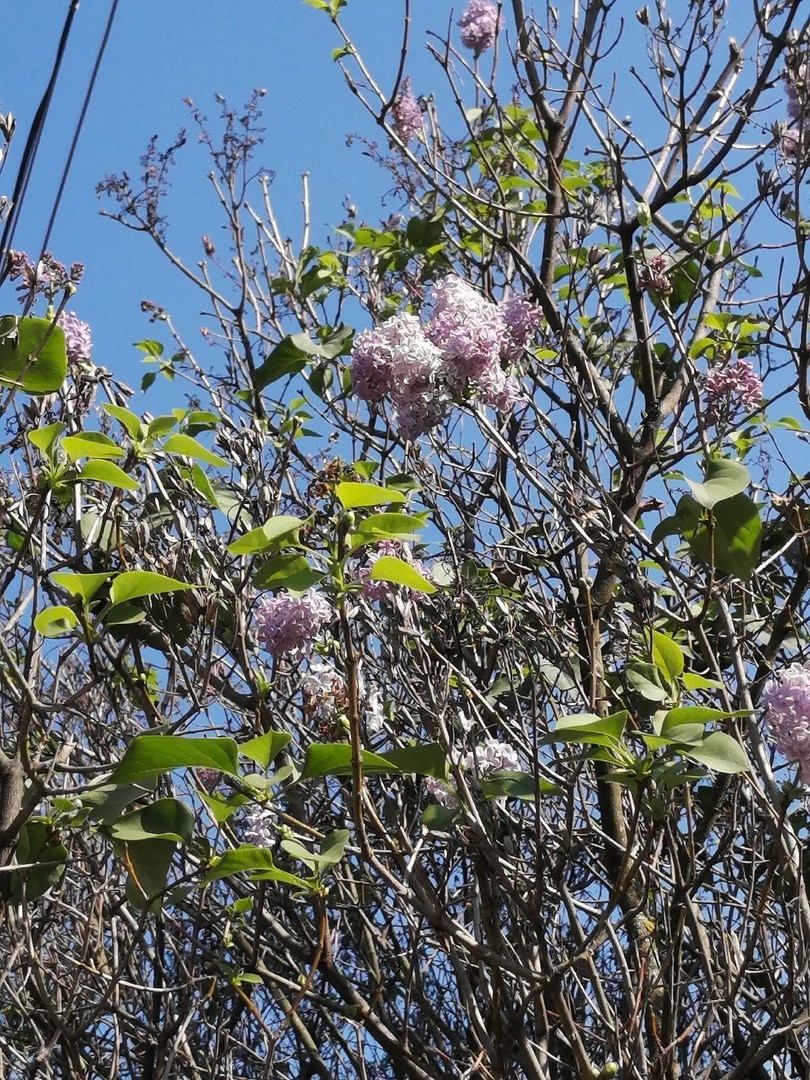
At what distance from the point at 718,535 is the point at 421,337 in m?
0.73

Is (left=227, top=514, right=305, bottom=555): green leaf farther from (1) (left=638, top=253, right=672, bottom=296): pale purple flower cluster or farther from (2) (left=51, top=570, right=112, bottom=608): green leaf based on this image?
(1) (left=638, top=253, right=672, bottom=296): pale purple flower cluster

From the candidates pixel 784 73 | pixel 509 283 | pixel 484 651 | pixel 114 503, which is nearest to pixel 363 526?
pixel 114 503

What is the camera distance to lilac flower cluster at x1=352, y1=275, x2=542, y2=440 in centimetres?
234

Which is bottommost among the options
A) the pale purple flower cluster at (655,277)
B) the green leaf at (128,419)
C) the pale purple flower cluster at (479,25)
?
the green leaf at (128,419)

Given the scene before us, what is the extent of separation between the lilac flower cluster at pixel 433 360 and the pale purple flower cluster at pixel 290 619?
40 centimetres

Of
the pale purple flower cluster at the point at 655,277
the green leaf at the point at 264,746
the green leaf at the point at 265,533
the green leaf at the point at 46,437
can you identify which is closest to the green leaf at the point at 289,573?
the green leaf at the point at 265,533

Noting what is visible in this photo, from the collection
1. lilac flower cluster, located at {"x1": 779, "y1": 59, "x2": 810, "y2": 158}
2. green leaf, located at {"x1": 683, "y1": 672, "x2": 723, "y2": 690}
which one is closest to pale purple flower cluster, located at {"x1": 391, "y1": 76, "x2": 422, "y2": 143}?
lilac flower cluster, located at {"x1": 779, "y1": 59, "x2": 810, "y2": 158}

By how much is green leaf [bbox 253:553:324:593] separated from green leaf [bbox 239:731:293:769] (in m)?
0.21

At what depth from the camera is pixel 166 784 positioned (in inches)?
92.0

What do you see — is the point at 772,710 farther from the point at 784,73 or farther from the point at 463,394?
the point at 784,73

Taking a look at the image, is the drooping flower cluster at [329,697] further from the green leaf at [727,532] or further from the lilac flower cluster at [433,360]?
the green leaf at [727,532]

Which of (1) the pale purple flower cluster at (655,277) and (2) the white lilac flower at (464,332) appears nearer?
(2) the white lilac flower at (464,332)

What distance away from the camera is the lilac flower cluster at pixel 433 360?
2.34m

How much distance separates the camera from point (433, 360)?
2.34 meters
